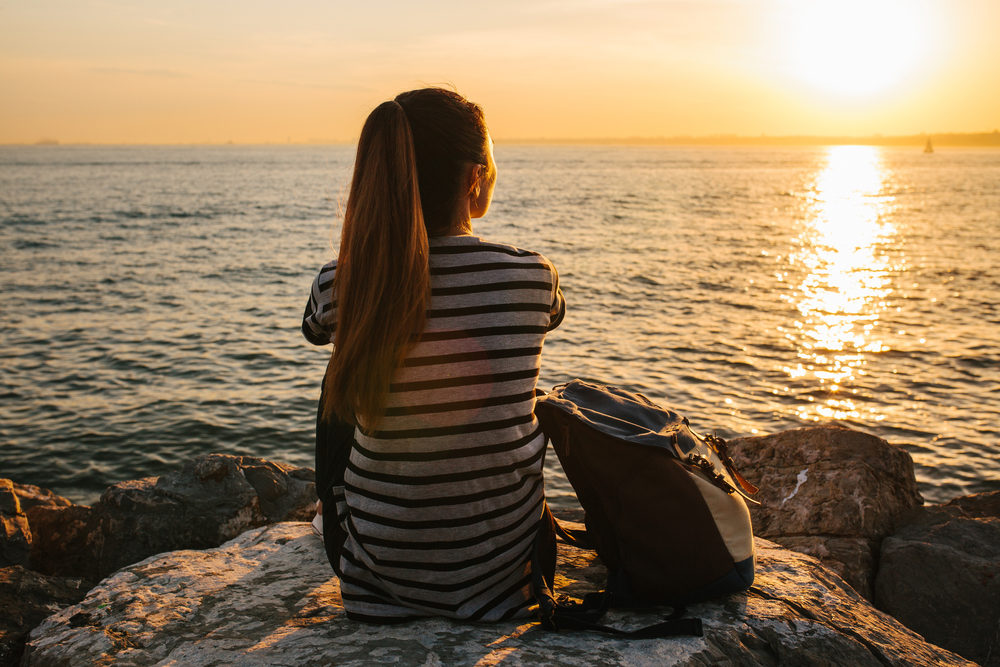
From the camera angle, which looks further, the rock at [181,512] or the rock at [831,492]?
the rock at [181,512]

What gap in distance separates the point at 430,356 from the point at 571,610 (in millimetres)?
1173

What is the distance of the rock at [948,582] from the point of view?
15.0ft

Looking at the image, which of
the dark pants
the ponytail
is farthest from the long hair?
the dark pants

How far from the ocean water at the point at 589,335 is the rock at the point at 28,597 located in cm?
333

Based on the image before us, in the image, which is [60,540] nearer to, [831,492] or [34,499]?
[34,499]

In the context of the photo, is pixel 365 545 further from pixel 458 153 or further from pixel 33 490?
pixel 33 490

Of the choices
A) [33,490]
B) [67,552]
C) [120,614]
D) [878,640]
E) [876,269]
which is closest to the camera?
[878,640]

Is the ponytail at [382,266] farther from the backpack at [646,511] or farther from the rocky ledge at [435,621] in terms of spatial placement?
the rocky ledge at [435,621]

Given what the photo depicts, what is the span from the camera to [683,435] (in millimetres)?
2883

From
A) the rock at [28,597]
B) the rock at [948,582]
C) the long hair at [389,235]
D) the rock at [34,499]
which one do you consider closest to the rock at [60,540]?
the rock at [34,499]

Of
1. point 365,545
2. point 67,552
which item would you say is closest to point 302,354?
point 67,552

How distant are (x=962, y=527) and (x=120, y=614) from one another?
17.5 feet

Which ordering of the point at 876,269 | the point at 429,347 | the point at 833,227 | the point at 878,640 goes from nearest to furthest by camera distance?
the point at 429,347 < the point at 878,640 < the point at 876,269 < the point at 833,227

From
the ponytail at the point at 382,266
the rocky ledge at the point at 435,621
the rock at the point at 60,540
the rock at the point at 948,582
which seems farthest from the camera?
the rock at the point at 60,540
